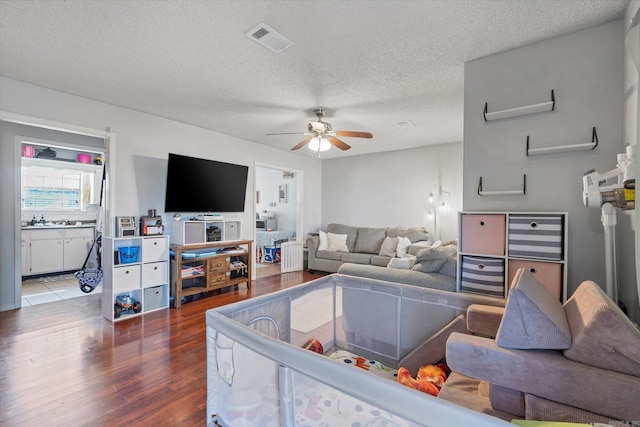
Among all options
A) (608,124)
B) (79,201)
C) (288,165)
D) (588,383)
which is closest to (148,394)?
(588,383)

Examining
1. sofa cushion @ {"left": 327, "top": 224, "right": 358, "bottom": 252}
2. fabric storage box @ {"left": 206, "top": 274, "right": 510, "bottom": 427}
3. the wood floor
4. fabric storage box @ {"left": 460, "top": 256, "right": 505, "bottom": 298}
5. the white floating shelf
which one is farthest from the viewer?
sofa cushion @ {"left": 327, "top": 224, "right": 358, "bottom": 252}

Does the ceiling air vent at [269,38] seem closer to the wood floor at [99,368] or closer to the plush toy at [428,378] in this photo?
the plush toy at [428,378]

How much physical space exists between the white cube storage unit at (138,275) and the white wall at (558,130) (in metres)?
3.51

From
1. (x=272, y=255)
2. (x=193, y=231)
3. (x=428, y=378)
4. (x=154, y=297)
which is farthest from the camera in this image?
(x=272, y=255)

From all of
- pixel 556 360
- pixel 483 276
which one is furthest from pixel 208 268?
pixel 556 360

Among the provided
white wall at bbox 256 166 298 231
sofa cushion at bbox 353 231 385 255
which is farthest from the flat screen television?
white wall at bbox 256 166 298 231

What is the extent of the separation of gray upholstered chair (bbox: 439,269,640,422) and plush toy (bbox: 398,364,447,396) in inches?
11.3

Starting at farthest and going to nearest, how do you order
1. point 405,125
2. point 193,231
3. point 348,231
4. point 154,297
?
point 348,231 < point 405,125 < point 193,231 < point 154,297

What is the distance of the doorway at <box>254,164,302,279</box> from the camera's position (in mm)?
6820

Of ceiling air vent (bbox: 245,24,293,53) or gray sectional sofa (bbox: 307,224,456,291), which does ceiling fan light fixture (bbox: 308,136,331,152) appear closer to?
ceiling air vent (bbox: 245,24,293,53)

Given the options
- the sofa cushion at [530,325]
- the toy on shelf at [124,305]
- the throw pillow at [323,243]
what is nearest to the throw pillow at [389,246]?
the throw pillow at [323,243]

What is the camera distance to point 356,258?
5.35 m

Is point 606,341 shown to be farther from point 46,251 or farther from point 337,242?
point 46,251

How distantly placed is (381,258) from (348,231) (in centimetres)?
120
